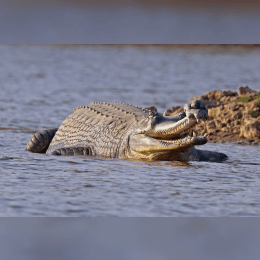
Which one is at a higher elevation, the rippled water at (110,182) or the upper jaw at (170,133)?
the upper jaw at (170,133)

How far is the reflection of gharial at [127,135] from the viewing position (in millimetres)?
6672

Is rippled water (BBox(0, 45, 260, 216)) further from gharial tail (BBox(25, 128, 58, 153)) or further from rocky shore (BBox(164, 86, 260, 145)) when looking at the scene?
rocky shore (BBox(164, 86, 260, 145))

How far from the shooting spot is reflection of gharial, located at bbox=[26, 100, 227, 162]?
6.67m

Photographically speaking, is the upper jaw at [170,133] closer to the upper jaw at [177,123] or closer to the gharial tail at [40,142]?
the upper jaw at [177,123]

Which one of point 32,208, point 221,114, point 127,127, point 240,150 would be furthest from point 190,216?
point 221,114

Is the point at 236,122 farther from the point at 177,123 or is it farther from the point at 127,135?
the point at 177,123

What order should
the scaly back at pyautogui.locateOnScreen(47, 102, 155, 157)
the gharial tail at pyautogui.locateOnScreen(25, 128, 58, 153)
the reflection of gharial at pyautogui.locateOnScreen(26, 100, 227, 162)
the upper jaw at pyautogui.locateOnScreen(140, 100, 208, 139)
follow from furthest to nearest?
the gharial tail at pyautogui.locateOnScreen(25, 128, 58, 153)
the scaly back at pyautogui.locateOnScreen(47, 102, 155, 157)
the reflection of gharial at pyautogui.locateOnScreen(26, 100, 227, 162)
the upper jaw at pyautogui.locateOnScreen(140, 100, 208, 139)

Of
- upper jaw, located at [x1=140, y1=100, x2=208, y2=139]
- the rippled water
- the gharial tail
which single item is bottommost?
the rippled water

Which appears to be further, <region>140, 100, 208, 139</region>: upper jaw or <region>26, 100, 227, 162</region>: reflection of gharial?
<region>26, 100, 227, 162</region>: reflection of gharial

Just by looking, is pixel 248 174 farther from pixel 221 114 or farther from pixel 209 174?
pixel 221 114

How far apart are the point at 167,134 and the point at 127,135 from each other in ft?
3.55

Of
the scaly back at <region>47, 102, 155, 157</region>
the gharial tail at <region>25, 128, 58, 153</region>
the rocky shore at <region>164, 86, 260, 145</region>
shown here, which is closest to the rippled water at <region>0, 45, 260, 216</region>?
the gharial tail at <region>25, 128, 58, 153</region>

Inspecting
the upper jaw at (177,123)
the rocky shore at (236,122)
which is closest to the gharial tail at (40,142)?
the upper jaw at (177,123)

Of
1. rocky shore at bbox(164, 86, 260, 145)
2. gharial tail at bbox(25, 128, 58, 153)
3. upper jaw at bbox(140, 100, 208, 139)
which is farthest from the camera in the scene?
rocky shore at bbox(164, 86, 260, 145)
